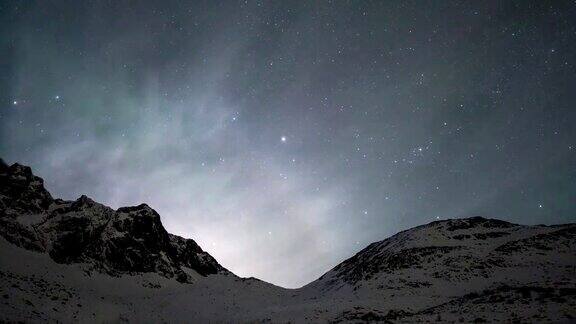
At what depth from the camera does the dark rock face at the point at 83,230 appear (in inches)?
1677

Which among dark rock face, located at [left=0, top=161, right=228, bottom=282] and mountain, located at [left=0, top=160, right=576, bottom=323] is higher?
dark rock face, located at [left=0, top=161, right=228, bottom=282]

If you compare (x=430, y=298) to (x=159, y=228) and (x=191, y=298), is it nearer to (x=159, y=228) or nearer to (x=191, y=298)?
(x=191, y=298)

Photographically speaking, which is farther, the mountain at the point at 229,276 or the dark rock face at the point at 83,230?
the dark rock face at the point at 83,230

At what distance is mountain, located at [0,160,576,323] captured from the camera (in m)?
27.8

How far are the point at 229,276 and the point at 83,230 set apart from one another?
26.7 m

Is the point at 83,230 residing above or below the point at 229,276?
above

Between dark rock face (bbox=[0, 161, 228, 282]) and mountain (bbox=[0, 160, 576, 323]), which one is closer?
mountain (bbox=[0, 160, 576, 323])

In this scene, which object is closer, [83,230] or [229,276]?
[83,230]

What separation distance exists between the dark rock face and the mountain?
0.58 feet

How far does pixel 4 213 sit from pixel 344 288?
4432 cm

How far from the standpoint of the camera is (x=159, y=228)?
58.6m

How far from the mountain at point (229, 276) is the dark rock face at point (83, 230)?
177mm

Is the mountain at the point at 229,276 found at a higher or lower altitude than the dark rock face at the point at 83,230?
lower

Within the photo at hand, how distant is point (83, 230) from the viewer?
4741 cm
